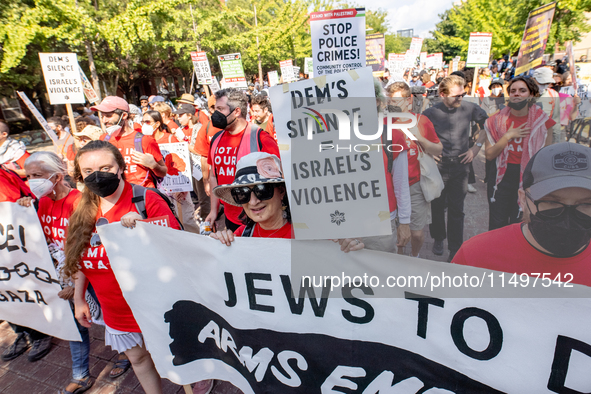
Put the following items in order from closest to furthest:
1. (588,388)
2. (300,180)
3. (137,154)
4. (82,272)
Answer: (588,388)
(300,180)
(82,272)
(137,154)

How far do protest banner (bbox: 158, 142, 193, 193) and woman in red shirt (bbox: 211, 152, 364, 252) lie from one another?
2.61 m

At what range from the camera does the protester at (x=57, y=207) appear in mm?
2469

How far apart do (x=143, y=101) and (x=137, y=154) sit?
30.0ft

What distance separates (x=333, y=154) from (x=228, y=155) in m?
1.88

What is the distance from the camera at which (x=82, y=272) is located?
90.9 inches

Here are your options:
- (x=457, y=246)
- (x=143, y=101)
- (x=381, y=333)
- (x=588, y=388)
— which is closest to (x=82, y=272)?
(x=381, y=333)

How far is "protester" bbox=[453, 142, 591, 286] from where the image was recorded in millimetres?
1416

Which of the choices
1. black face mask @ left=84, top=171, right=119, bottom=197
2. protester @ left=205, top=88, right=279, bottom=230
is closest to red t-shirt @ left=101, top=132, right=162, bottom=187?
protester @ left=205, top=88, right=279, bottom=230

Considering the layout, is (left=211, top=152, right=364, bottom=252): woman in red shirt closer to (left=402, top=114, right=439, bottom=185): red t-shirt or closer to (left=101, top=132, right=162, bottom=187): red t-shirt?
(left=402, top=114, right=439, bottom=185): red t-shirt

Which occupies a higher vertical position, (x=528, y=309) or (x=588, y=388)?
(x=528, y=309)

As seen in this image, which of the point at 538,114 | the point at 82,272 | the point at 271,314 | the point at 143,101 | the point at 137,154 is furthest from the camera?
the point at 143,101

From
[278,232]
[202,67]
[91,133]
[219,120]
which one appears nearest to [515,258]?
[278,232]

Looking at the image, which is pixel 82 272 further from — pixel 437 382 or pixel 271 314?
pixel 437 382

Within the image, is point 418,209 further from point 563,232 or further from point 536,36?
point 536,36
